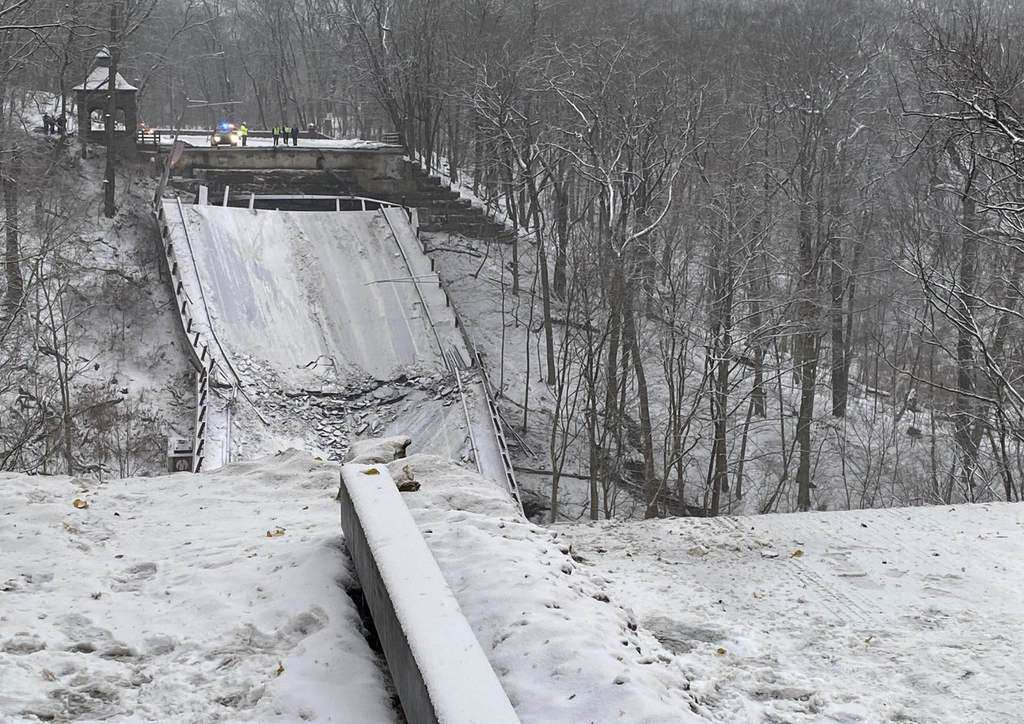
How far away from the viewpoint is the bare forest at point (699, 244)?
20.7 m

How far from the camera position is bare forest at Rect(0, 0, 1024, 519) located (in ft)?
67.8

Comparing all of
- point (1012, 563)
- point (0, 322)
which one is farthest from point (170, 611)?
point (0, 322)

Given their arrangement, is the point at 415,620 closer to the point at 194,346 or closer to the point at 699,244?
the point at 194,346

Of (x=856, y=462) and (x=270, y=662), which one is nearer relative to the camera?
(x=270, y=662)

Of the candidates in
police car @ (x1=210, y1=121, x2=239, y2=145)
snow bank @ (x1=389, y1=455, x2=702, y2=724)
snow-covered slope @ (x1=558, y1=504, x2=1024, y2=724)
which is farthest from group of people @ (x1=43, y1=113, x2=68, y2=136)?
snow bank @ (x1=389, y1=455, x2=702, y2=724)

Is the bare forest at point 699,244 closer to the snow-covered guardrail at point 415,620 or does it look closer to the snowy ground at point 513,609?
the snowy ground at point 513,609

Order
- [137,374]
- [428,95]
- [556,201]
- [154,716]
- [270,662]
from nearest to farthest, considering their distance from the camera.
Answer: [154,716]
[270,662]
[137,374]
[556,201]
[428,95]

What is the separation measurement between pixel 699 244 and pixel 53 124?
22744mm

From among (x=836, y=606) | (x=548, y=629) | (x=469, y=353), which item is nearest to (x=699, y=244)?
(x=469, y=353)

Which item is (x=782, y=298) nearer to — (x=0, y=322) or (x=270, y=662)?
(x=0, y=322)

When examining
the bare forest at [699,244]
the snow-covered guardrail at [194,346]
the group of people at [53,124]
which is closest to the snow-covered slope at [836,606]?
the bare forest at [699,244]

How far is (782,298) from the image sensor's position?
74.6ft

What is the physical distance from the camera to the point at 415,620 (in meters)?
5.14

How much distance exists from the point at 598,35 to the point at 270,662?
2927 cm
